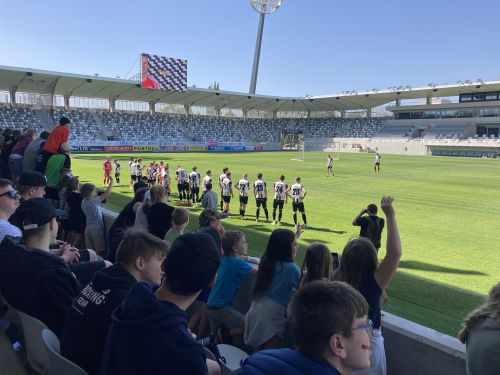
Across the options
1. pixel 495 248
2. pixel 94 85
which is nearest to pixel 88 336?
pixel 495 248

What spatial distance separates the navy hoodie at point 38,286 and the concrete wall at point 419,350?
2600 millimetres

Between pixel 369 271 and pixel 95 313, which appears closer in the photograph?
pixel 95 313

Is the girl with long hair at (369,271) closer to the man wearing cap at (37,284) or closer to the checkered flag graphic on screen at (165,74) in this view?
the man wearing cap at (37,284)

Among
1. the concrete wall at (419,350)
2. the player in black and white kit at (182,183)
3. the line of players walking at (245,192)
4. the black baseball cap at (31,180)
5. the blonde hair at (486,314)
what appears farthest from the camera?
the player in black and white kit at (182,183)

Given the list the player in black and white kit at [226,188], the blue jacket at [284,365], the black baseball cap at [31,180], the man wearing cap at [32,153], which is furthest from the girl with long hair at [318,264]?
the player in black and white kit at [226,188]

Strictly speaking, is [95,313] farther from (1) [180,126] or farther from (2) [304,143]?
(2) [304,143]

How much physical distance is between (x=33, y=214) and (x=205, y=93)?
63.4 meters

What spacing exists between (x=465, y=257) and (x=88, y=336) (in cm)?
949

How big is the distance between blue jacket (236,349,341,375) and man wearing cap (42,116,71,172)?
692cm

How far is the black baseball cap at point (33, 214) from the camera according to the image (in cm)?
340

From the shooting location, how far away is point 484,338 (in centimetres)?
233

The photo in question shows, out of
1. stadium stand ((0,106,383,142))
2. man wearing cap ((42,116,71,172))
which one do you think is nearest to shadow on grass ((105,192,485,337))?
man wearing cap ((42,116,71,172))

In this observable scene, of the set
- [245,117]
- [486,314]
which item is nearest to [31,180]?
[486,314]

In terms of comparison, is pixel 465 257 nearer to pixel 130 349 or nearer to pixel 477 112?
pixel 130 349
